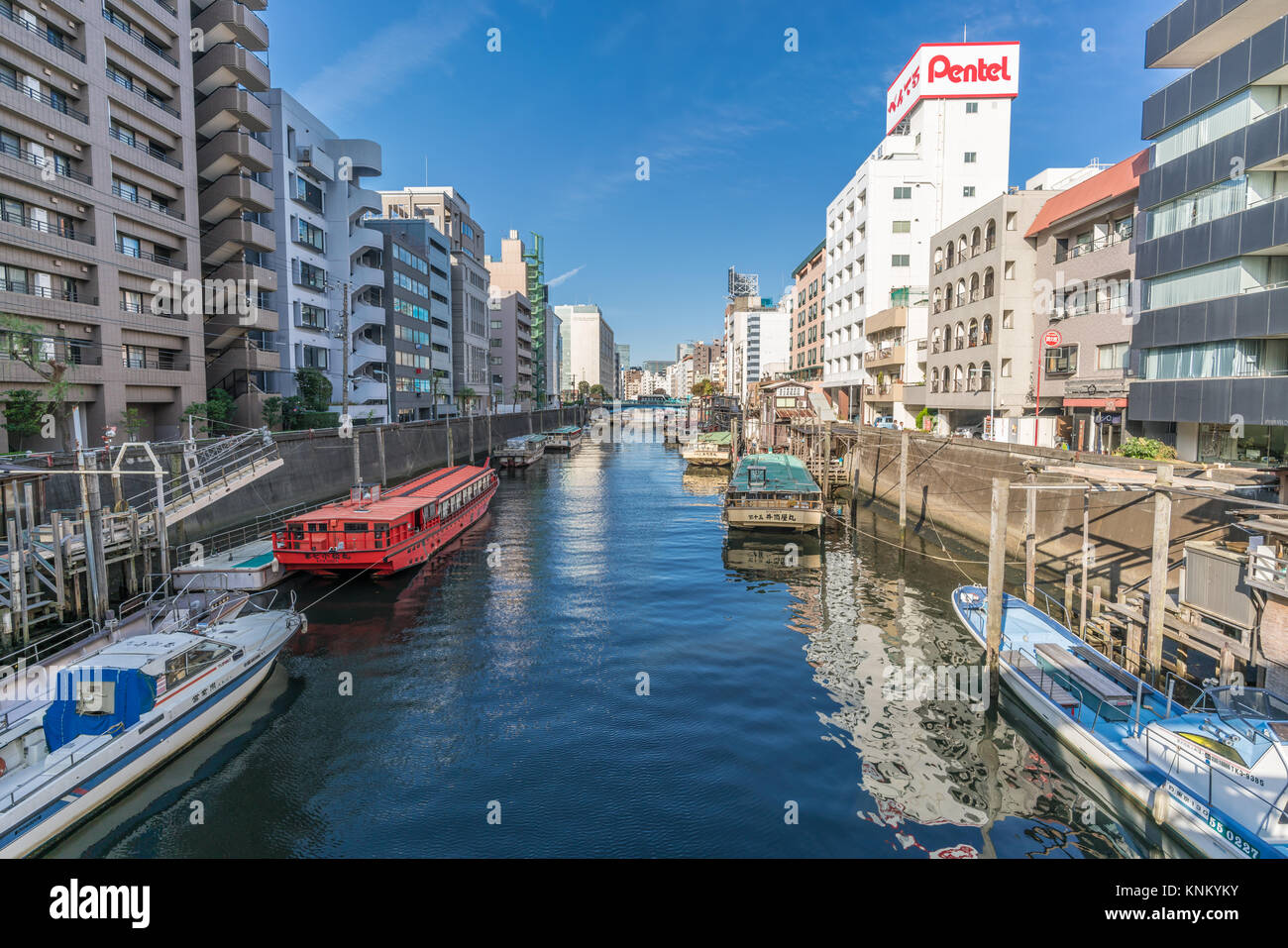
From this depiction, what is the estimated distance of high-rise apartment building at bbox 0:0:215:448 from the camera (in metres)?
37.8

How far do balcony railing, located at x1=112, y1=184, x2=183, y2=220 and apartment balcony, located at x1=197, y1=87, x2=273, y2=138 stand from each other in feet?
32.6

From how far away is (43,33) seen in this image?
129 ft

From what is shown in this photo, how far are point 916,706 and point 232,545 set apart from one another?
33454 millimetres

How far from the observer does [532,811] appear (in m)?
15.0

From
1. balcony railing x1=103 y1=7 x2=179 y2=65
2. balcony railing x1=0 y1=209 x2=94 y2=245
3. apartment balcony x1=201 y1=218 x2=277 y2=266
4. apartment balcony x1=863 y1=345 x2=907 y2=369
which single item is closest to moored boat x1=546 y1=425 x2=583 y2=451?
apartment balcony x1=863 y1=345 x2=907 y2=369

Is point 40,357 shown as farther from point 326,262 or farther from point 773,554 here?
point 773,554

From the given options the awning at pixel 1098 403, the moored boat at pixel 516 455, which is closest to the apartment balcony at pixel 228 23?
the moored boat at pixel 516 455

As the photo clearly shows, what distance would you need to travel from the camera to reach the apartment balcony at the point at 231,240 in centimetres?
5416

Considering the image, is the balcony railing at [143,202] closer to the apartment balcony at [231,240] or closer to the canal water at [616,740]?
the apartment balcony at [231,240]

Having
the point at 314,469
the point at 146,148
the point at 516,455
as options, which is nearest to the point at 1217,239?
the point at 314,469

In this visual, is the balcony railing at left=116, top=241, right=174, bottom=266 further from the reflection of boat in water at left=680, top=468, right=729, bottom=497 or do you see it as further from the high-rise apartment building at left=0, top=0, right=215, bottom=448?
the reflection of boat in water at left=680, top=468, right=729, bottom=497
